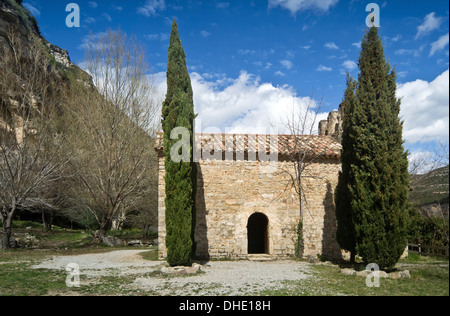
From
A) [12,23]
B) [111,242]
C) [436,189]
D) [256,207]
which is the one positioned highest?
[12,23]

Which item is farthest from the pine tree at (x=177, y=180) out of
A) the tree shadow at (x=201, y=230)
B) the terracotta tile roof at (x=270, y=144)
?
the terracotta tile roof at (x=270, y=144)

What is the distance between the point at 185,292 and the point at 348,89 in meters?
7.50

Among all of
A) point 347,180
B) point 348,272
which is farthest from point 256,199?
point 348,272

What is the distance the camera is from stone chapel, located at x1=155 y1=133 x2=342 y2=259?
11.0 meters

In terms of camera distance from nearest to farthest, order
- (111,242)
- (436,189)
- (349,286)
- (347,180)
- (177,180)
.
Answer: (436,189) → (349,286) → (177,180) → (347,180) → (111,242)

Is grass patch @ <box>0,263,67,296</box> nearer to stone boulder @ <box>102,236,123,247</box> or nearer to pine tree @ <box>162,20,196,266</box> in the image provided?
pine tree @ <box>162,20,196,266</box>

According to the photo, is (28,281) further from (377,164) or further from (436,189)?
(377,164)

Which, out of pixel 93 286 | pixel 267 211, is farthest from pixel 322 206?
pixel 93 286

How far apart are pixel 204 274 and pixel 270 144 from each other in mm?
5882

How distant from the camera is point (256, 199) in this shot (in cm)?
1130

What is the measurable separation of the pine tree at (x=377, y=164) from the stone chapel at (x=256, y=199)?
103 inches

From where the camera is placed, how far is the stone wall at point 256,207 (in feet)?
36.0

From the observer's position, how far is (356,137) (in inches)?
345
